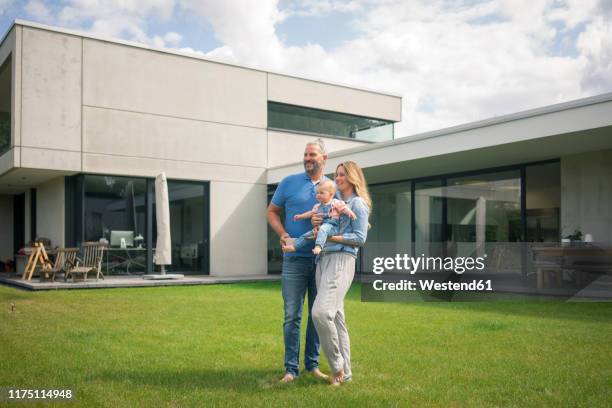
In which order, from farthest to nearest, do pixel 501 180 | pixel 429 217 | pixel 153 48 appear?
pixel 153 48, pixel 429 217, pixel 501 180

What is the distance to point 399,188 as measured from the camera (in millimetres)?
16094

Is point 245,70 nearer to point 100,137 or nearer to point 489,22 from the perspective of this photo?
point 100,137

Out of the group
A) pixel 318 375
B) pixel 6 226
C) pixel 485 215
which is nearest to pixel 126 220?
pixel 6 226

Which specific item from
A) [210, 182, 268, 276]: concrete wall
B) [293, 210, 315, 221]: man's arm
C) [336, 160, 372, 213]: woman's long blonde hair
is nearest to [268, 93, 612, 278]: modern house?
[210, 182, 268, 276]: concrete wall

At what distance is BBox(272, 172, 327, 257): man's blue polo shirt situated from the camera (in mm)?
4484

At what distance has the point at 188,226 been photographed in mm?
16531

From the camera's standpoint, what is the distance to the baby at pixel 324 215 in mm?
4070

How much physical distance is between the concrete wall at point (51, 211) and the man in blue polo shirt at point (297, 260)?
11988 millimetres

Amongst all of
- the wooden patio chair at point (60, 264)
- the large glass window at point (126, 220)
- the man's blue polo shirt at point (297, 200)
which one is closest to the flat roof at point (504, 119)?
the large glass window at point (126, 220)

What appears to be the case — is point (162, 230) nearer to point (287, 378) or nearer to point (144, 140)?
point (144, 140)

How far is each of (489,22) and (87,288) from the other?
10.5 meters

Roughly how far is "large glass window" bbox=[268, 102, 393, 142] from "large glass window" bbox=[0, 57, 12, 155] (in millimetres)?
7304

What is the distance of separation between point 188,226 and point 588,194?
10238mm

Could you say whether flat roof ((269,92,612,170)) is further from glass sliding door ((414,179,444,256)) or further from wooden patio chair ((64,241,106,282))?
wooden patio chair ((64,241,106,282))
